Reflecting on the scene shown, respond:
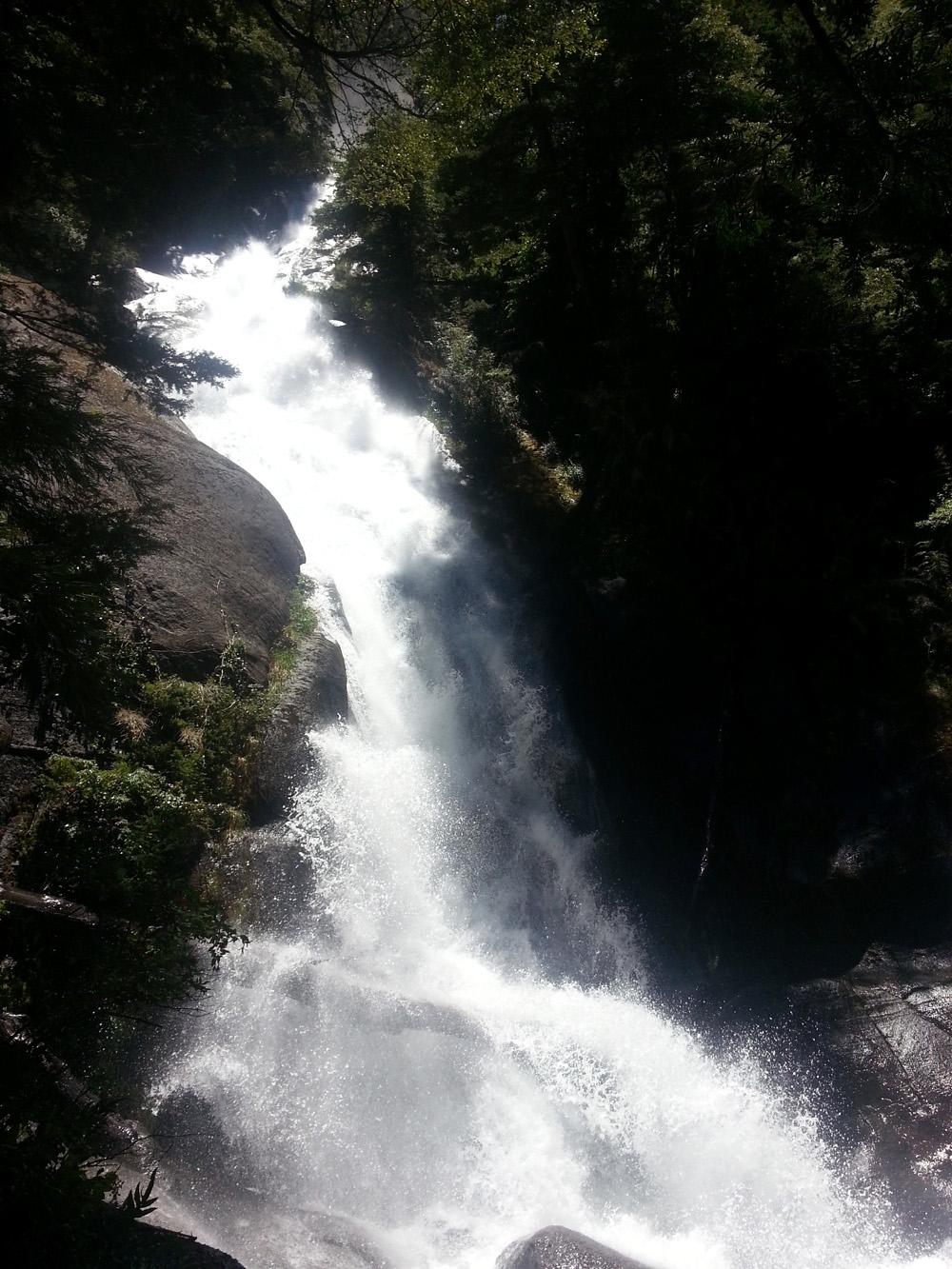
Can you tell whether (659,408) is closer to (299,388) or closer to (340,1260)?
(299,388)

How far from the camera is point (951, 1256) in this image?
7.68 meters

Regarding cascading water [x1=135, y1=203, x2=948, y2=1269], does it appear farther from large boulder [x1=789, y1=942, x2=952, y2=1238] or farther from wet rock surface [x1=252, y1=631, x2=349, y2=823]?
large boulder [x1=789, y1=942, x2=952, y2=1238]

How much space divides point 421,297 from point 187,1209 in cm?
1892

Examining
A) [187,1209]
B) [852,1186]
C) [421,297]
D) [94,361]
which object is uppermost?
[421,297]

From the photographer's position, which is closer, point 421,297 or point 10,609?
point 10,609

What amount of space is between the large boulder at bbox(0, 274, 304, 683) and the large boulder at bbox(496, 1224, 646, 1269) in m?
7.82

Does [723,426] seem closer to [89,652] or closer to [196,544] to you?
[196,544]

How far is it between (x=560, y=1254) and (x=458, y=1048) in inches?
98.8

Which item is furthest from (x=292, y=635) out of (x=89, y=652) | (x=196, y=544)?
(x=89, y=652)

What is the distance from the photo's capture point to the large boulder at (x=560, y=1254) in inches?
257

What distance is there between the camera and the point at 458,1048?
8836 mm

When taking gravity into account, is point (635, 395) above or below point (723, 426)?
above

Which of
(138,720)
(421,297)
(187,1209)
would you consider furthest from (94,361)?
(421,297)

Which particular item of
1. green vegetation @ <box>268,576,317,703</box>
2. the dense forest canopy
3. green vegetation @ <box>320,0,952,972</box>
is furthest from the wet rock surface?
green vegetation @ <box>320,0,952,972</box>
